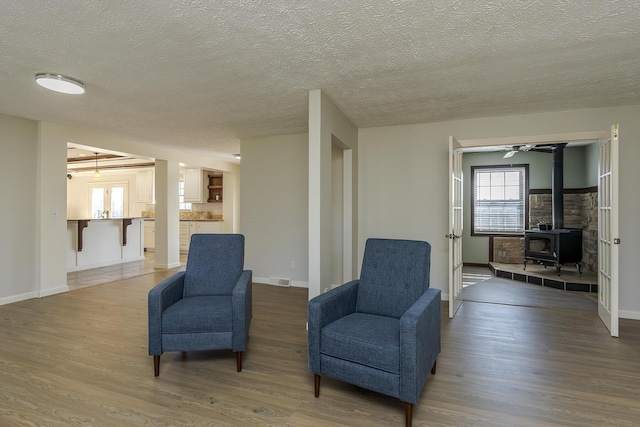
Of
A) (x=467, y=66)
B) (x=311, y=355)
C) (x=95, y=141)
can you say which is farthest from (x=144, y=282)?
(x=467, y=66)

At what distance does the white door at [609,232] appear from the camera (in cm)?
311

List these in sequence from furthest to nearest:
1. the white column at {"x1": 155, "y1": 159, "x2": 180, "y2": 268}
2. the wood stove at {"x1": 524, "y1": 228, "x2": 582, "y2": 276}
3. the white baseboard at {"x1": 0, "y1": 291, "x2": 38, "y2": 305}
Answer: the white column at {"x1": 155, "y1": 159, "x2": 180, "y2": 268} < the wood stove at {"x1": 524, "y1": 228, "x2": 582, "y2": 276} < the white baseboard at {"x1": 0, "y1": 291, "x2": 38, "y2": 305}

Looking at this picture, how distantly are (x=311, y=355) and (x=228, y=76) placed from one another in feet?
7.91

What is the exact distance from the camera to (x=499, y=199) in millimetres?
7043

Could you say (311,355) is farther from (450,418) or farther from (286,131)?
(286,131)

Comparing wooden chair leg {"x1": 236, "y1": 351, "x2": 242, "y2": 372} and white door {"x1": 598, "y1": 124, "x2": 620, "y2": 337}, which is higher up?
white door {"x1": 598, "y1": 124, "x2": 620, "y2": 337}

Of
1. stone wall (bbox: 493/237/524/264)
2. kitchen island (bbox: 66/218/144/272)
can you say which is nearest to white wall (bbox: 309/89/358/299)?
stone wall (bbox: 493/237/524/264)

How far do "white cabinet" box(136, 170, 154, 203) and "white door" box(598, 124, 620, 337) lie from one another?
9547 mm

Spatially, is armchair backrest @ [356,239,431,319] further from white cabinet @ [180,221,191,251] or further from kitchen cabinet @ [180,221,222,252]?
white cabinet @ [180,221,191,251]

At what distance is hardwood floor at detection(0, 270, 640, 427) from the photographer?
193cm

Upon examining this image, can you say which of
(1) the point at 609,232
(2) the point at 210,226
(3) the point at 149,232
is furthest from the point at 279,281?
(3) the point at 149,232

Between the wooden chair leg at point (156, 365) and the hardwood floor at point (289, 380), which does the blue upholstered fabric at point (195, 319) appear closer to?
the wooden chair leg at point (156, 365)

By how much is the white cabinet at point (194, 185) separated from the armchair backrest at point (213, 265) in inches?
256

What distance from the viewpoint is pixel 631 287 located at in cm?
372
